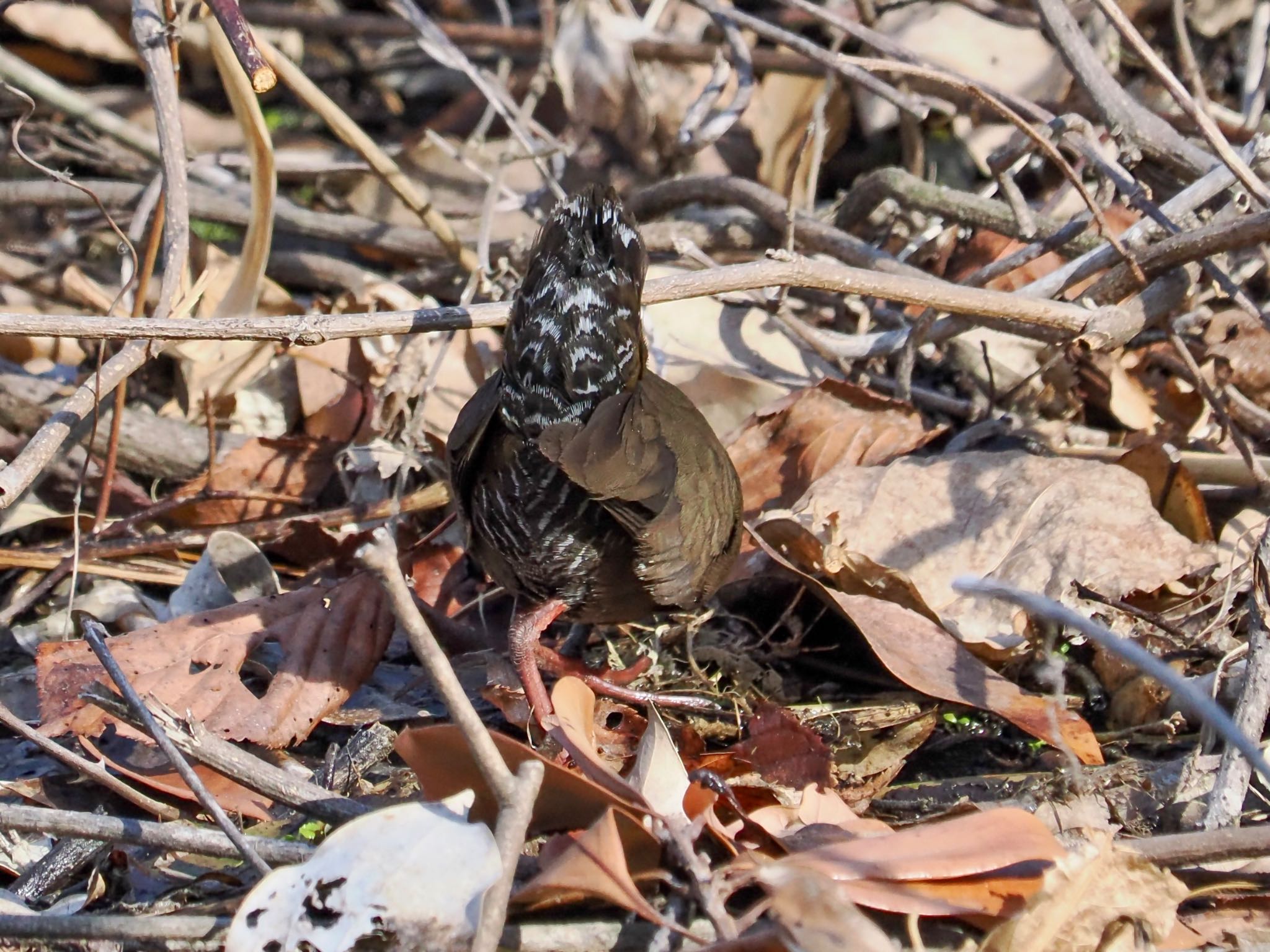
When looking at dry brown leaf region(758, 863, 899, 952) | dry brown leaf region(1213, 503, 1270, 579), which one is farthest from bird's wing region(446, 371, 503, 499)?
dry brown leaf region(1213, 503, 1270, 579)

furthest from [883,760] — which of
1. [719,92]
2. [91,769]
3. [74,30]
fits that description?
[74,30]

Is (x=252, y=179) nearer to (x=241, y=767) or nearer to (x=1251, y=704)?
(x=241, y=767)

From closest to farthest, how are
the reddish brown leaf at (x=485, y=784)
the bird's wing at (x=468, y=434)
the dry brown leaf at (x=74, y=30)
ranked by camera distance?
the reddish brown leaf at (x=485, y=784) < the bird's wing at (x=468, y=434) < the dry brown leaf at (x=74, y=30)

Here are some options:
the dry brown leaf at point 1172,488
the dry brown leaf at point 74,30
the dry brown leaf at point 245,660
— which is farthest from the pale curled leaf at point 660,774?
the dry brown leaf at point 74,30

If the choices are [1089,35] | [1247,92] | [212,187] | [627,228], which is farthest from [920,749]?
[212,187]

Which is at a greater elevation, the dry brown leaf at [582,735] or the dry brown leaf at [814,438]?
the dry brown leaf at [814,438]

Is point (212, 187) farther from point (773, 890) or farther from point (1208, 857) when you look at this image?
point (1208, 857)

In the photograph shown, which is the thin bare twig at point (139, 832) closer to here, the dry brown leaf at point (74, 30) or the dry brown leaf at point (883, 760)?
the dry brown leaf at point (883, 760)
